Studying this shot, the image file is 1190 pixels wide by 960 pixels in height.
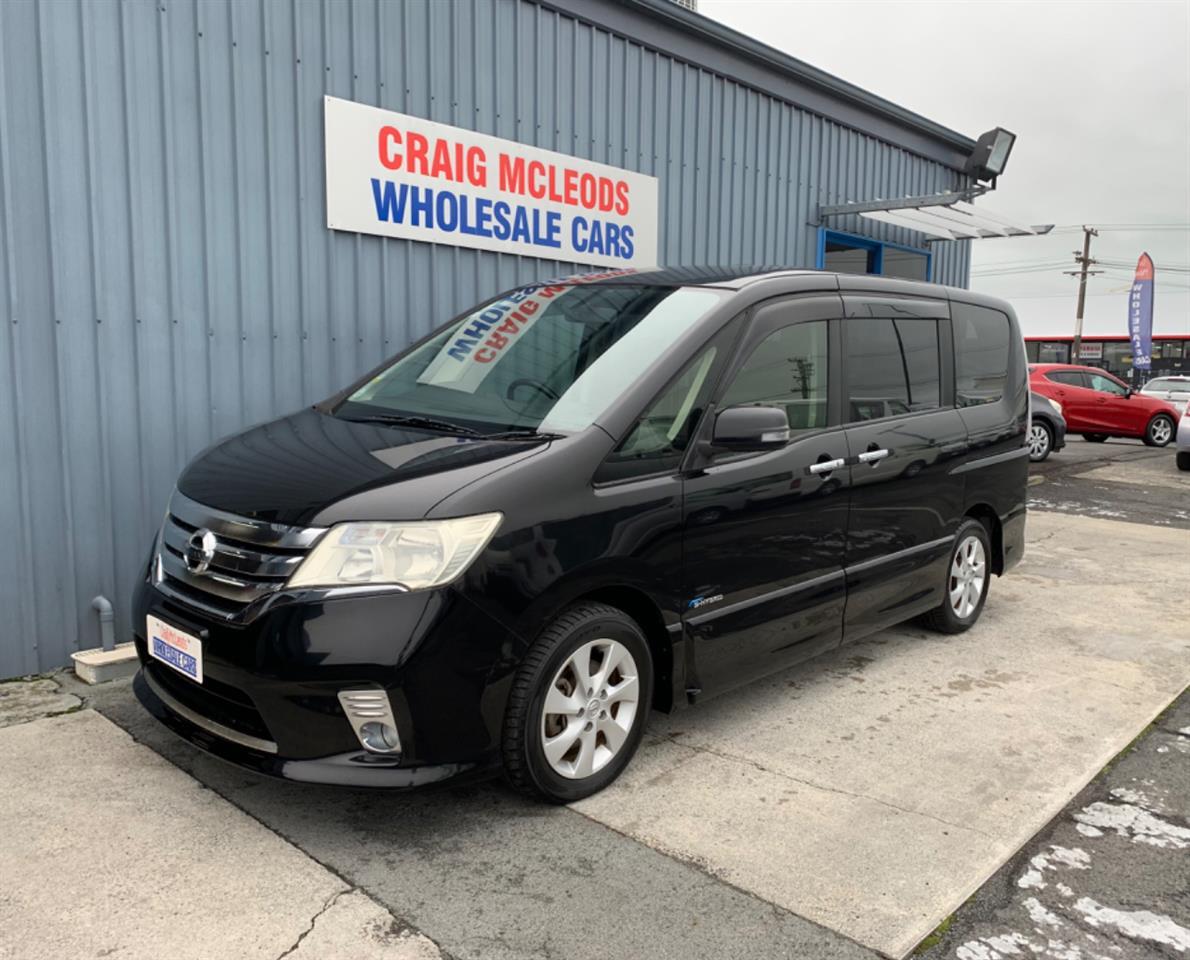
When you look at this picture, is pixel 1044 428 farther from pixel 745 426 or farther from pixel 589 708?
pixel 589 708

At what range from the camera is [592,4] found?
6695mm

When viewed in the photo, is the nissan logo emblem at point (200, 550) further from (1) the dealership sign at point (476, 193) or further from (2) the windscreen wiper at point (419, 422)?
(1) the dealership sign at point (476, 193)

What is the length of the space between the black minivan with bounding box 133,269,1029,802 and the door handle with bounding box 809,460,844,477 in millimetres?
15

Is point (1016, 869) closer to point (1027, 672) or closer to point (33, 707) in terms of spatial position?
point (1027, 672)

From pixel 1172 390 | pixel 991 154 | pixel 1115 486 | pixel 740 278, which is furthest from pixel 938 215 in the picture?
pixel 1172 390

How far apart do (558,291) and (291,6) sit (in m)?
2.35

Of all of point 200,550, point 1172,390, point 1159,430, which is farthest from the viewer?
point 1172,390

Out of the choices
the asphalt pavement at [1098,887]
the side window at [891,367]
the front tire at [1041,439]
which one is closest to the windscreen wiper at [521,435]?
the side window at [891,367]

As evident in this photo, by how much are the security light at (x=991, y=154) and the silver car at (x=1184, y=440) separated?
18.7ft

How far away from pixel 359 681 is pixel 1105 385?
755 inches

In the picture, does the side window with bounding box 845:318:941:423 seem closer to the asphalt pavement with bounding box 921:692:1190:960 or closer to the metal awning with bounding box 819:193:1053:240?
the asphalt pavement with bounding box 921:692:1190:960

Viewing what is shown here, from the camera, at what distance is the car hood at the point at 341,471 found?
290cm

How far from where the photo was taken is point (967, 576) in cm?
539

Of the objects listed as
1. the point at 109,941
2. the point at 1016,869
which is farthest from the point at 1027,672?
the point at 109,941
